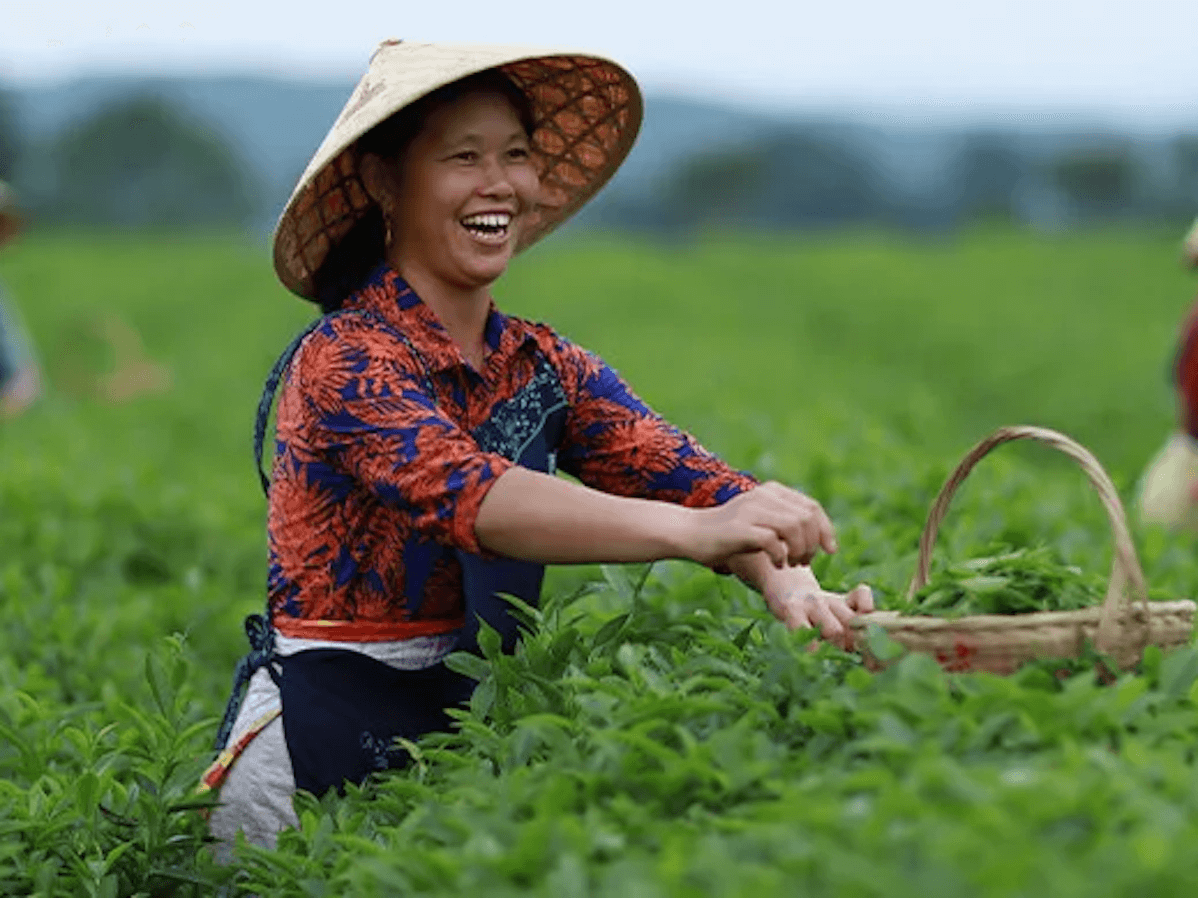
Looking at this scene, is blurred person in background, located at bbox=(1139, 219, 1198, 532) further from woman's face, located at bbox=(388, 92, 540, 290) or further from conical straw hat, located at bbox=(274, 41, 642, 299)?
woman's face, located at bbox=(388, 92, 540, 290)

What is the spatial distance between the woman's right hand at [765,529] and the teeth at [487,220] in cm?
92

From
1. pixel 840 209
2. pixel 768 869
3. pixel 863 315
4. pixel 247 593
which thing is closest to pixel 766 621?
pixel 768 869

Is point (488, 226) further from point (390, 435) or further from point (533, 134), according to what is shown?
point (390, 435)

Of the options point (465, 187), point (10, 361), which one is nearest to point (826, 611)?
point (465, 187)

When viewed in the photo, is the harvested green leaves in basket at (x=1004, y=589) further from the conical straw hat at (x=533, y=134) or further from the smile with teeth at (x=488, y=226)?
the conical straw hat at (x=533, y=134)

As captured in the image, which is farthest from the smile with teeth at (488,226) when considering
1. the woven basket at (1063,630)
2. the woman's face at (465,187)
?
the woven basket at (1063,630)

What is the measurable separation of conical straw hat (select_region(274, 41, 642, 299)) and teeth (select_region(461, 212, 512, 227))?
0.86ft

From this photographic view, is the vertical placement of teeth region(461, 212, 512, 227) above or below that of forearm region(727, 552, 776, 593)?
above

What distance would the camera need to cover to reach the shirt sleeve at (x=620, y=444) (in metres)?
4.34

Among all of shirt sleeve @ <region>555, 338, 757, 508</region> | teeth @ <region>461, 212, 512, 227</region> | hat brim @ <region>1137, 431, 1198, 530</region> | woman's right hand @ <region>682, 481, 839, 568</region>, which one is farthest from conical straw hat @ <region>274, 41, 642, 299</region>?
hat brim @ <region>1137, 431, 1198, 530</region>

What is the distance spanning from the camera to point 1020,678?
3293mm

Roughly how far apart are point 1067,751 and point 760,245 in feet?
121

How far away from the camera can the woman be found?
401cm

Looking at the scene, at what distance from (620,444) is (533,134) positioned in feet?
2.31
